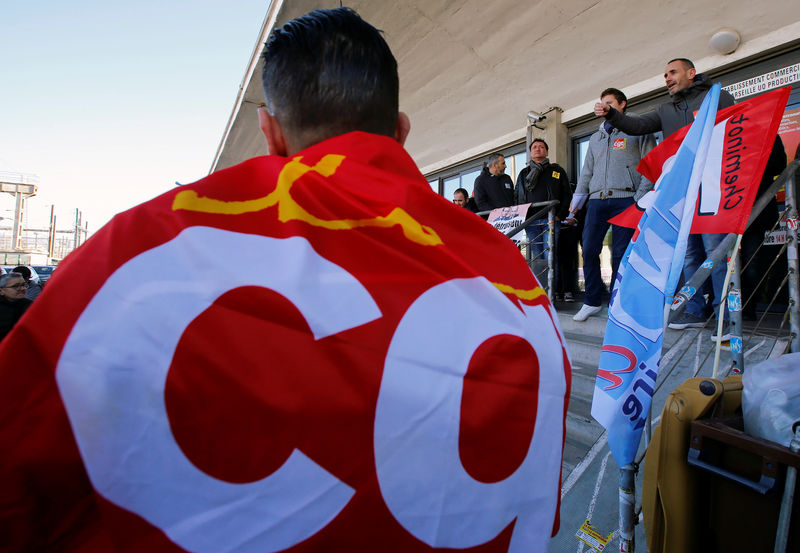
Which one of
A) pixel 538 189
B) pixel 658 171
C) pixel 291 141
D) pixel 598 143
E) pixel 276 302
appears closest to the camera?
pixel 276 302

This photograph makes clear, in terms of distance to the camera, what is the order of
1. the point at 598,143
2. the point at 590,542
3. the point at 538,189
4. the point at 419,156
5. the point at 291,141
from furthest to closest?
1. the point at 419,156
2. the point at 538,189
3. the point at 598,143
4. the point at 590,542
5. the point at 291,141

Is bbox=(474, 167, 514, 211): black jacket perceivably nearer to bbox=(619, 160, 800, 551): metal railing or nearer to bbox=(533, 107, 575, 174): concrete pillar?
bbox=(533, 107, 575, 174): concrete pillar

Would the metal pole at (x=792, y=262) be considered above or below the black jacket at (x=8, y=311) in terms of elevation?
above

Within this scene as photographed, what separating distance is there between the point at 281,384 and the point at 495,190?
540cm

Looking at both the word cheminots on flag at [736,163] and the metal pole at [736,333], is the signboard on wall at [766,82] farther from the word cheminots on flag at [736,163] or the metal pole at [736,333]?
the metal pole at [736,333]

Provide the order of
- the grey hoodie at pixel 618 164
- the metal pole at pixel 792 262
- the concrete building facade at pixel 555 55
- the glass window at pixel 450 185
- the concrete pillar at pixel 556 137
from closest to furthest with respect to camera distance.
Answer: the metal pole at pixel 792 262
the grey hoodie at pixel 618 164
the concrete building facade at pixel 555 55
the concrete pillar at pixel 556 137
the glass window at pixel 450 185

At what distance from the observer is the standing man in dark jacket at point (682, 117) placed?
3.13m

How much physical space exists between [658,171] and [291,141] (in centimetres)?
245

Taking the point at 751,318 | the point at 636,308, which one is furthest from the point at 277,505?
the point at 751,318

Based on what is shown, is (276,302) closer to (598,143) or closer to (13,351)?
(13,351)

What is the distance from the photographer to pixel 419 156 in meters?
8.69

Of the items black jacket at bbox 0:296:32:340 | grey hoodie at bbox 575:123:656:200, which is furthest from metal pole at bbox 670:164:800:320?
black jacket at bbox 0:296:32:340

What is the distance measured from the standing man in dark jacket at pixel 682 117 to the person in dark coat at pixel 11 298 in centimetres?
508

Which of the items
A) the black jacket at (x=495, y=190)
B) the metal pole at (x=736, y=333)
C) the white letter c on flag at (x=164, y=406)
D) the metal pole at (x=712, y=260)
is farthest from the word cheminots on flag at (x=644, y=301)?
the black jacket at (x=495, y=190)
